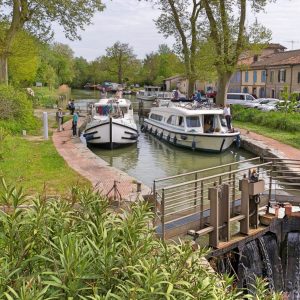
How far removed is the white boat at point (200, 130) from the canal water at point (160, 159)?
48cm

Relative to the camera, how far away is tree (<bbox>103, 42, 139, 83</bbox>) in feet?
333

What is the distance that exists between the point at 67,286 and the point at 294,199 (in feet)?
27.3

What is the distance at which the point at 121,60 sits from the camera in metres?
102

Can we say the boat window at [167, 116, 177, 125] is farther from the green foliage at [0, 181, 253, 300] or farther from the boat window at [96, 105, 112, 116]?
the green foliage at [0, 181, 253, 300]

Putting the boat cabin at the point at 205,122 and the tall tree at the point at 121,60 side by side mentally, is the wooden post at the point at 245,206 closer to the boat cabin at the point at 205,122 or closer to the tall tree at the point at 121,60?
the boat cabin at the point at 205,122

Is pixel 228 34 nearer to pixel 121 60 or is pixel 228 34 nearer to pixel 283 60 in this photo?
pixel 283 60

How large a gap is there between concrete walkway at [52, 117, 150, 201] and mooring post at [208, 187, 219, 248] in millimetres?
1693

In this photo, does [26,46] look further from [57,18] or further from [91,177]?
[91,177]

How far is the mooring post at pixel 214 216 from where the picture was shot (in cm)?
865

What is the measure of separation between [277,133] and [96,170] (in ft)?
43.3

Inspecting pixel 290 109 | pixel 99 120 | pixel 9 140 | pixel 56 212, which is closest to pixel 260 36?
pixel 290 109

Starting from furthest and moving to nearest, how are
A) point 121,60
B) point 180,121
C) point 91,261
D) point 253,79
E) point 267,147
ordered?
1. point 121,60
2. point 253,79
3. point 180,121
4. point 267,147
5. point 91,261

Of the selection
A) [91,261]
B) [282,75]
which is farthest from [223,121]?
[282,75]

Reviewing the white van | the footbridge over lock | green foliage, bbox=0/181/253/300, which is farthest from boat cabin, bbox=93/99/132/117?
the white van
